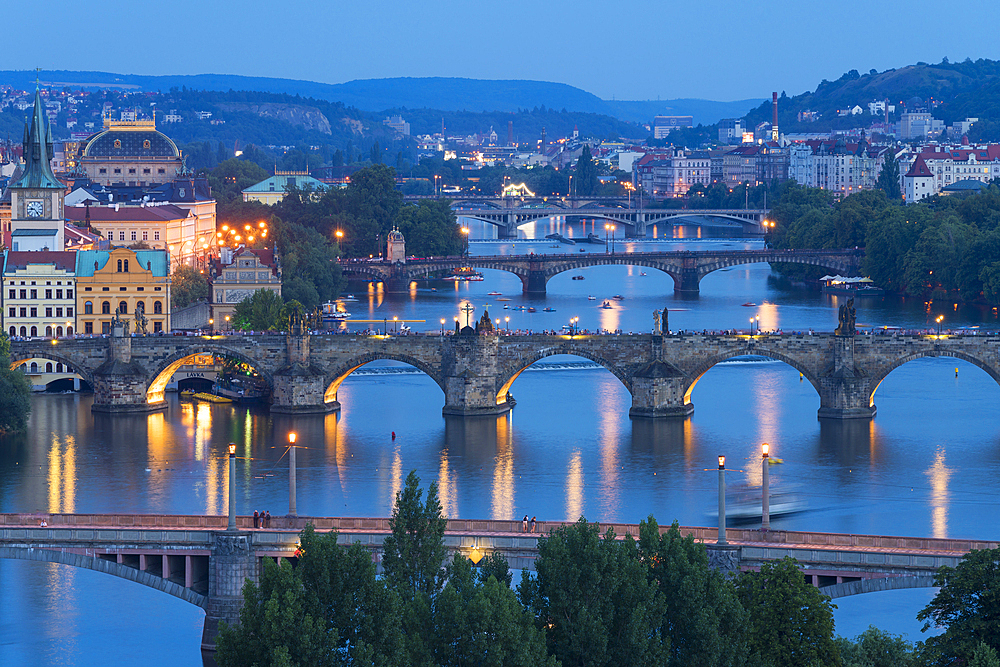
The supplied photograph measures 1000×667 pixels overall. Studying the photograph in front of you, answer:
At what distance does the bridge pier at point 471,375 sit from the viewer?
6028 cm

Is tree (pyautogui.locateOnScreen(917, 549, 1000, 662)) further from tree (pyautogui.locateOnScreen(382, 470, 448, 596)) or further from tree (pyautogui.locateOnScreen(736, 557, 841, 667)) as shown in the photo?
tree (pyautogui.locateOnScreen(382, 470, 448, 596))

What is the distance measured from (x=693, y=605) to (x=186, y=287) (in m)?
52.1

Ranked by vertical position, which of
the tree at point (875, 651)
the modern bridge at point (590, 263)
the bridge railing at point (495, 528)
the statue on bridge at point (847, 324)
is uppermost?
the modern bridge at point (590, 263)

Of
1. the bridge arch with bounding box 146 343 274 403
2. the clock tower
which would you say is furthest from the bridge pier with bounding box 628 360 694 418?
the clock tower

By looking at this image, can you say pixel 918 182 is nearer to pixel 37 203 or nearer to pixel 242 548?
pixel 37 203

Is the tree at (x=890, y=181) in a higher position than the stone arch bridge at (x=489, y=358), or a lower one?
higher

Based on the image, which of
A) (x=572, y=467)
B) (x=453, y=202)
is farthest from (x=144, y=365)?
(x=453, y=202)

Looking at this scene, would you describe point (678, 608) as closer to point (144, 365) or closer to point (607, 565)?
point (607, 565)

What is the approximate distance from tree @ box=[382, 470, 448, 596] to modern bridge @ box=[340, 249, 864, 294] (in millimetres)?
73881

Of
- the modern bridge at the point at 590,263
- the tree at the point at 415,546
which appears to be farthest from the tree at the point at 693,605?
the modern bridge at the point at 590,263

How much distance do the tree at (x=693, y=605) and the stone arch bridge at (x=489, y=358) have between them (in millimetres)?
30004

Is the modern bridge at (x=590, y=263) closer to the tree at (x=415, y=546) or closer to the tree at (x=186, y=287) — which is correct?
the tree at (x=186, y=287)

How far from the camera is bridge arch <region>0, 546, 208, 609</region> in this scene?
33.9m

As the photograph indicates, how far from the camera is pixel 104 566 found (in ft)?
111
